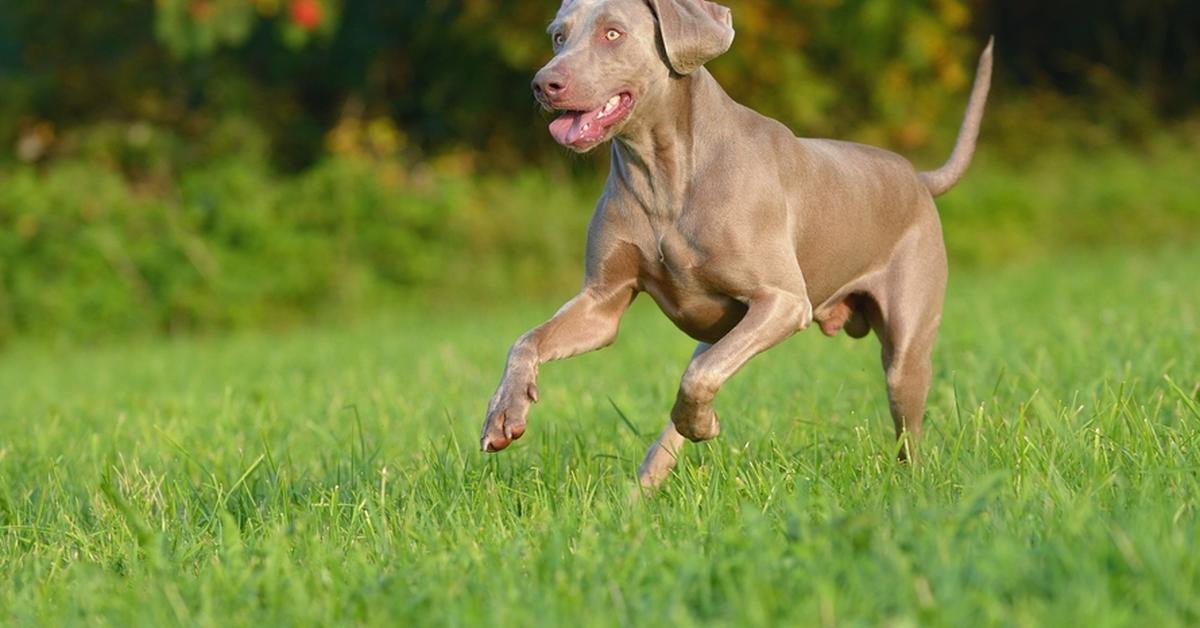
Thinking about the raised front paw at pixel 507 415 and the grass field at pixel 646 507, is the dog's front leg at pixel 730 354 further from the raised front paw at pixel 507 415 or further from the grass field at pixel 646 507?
the raised front paw at pixel 507 415

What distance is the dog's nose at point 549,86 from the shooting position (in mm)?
3891

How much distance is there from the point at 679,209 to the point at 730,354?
443 millimetres

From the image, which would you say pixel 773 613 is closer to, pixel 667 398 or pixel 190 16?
pixel 667 398

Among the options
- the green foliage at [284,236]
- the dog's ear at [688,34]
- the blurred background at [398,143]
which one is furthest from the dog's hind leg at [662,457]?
the green foliage at [284,236]

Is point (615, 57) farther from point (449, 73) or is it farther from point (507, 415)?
point (449, 73)

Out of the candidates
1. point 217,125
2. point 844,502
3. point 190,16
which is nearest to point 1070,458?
point 844,502


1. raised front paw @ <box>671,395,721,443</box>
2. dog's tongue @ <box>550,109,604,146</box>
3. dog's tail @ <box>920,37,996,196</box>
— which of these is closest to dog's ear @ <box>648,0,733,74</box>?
dog's tongue @ <box>550,109,604,146</box>

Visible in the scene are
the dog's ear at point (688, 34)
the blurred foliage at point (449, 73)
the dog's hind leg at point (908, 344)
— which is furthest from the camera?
the blurred foliage at point (449, 73)

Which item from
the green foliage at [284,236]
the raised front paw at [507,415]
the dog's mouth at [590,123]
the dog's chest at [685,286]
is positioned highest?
the dog's mouth at [590,123]

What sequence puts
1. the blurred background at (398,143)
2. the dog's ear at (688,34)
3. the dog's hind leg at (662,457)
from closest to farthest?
the dog's ear at (688,34) < the dog's hind leg at (662,457) < the blurred background at (398,143)

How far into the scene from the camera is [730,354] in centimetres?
393

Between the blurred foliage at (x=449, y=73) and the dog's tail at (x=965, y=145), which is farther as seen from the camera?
the blurred foliage at (x=449, y=73)

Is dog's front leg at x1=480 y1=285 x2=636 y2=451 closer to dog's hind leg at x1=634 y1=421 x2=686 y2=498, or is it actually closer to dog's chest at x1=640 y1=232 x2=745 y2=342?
dog's chest at x1=640 y1=232 x2=745 y2=342

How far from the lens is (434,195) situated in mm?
14484
